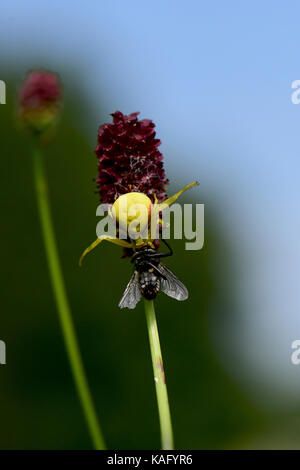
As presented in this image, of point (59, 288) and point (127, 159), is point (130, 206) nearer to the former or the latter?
point (127, 159)

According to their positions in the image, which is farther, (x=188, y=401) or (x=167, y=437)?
Answer: (x=188, y=401)

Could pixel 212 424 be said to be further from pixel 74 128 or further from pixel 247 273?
pixel 74 128

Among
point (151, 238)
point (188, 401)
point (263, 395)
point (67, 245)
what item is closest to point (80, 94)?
point (67, 245)

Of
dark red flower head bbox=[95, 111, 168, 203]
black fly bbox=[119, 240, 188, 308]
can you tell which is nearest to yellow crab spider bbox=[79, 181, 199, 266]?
dark red flower head bbox=[95, 111, 168, 203]

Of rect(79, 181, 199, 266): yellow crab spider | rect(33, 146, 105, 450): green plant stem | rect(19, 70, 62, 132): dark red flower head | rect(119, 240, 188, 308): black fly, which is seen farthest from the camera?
rect(119, 240, 188, 308): black fly

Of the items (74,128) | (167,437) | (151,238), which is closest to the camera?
(167,437)

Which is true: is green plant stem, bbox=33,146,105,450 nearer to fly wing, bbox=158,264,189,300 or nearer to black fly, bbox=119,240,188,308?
black fly, bbox=119,240,188,308
